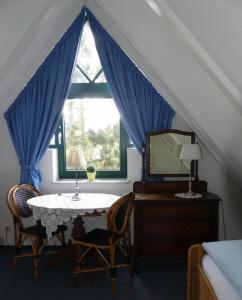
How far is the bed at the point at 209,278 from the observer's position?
1.64m

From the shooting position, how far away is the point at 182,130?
369 cm

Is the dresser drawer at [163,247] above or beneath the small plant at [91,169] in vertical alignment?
beneath

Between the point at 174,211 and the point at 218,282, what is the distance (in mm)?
1487

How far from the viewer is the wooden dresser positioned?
3.22m

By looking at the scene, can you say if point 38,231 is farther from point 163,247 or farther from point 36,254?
point 163,247

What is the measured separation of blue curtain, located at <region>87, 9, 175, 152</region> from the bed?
1.67 meters

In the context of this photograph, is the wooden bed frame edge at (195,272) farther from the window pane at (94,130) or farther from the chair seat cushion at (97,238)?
the window pane at (94,130)

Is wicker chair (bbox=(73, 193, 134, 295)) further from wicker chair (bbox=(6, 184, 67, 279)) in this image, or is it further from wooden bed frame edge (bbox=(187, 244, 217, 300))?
wooden bed frame edge (bbox=(187, 244, 217, 300))

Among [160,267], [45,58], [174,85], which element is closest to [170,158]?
[174,85]

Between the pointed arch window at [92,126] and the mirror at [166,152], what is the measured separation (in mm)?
406

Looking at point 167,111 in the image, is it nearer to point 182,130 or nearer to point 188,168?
point 182,130

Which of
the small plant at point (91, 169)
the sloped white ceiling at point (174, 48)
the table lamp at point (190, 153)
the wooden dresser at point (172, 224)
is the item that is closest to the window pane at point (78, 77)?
the sloped white ceiling at point (174, 48)

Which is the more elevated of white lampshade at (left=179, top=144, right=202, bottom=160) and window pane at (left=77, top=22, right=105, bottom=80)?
window pane at (left=77, top=22, right=105, bottom=80)

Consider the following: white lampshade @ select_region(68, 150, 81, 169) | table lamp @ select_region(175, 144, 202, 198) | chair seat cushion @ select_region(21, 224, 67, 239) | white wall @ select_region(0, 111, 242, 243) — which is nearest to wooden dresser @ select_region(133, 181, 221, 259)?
table lamp @ select_region(175, 144, 202, 198)
